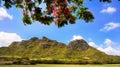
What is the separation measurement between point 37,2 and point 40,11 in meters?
0.81

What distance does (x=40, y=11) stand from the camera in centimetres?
1533

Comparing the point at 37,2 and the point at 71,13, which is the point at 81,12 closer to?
the point at 71,13

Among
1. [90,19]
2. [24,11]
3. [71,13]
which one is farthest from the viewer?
[24,11]

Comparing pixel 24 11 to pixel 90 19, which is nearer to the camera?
pixel 90 19

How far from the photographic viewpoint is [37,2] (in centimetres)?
1461

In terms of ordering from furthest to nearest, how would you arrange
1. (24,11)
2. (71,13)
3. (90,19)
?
(24,11), (71,13), (90,19)

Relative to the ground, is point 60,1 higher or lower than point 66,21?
higher

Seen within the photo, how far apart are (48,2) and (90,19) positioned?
2089 mm

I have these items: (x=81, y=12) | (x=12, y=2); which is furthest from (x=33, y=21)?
(x=81, y=12)

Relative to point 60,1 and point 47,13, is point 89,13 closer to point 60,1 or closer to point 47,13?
point 60,1

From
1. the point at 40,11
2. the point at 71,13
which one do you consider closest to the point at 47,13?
Answer: the point at 40,11

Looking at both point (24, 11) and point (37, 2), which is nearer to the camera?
point (37, 2)

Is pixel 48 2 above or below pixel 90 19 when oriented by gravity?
above

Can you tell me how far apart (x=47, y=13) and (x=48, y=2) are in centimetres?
129
